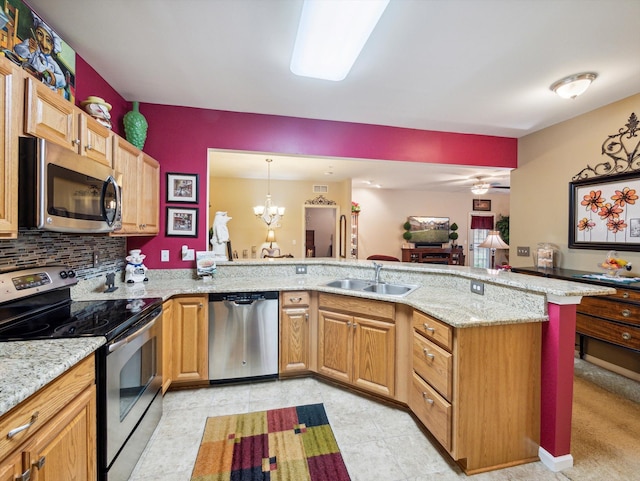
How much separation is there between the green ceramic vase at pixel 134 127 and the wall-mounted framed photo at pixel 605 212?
14.5 feet

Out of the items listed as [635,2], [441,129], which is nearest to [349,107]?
[441,129]

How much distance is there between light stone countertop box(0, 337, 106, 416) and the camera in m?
0.87

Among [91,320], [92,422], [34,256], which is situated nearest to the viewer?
[92,422]

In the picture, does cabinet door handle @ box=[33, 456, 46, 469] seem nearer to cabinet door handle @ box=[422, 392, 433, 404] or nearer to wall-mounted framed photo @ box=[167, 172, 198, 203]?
cabinet door handle @ box=[422, 392, 433, 404]

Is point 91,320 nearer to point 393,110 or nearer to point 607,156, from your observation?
point 393,110

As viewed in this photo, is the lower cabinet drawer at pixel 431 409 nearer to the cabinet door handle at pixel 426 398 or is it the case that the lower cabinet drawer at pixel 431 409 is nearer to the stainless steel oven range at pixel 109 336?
the cabinet door handle at pixel 426 398

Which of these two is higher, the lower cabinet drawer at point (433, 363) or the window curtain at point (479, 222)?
the window curtain at point (479, 222)

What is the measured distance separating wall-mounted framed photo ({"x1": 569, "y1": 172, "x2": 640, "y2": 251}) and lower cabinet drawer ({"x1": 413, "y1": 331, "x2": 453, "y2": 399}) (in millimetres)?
2410

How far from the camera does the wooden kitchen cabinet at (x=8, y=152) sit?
123 centimetres

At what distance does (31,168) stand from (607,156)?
447 centimetres

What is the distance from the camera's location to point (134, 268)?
2658 millimetres

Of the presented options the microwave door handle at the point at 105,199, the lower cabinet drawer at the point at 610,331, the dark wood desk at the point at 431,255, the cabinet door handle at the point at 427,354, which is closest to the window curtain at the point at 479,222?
the dark wood desk at the point at 431,255

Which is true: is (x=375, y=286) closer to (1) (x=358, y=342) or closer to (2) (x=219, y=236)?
(1) (x=358, y=342)

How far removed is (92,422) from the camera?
130cm
